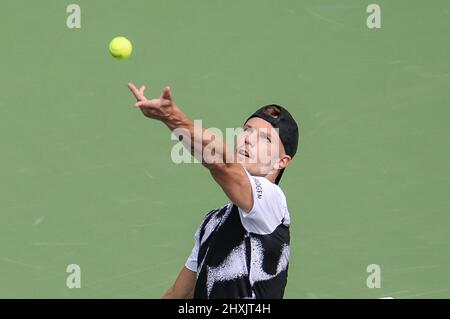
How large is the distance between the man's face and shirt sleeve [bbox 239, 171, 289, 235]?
13cm

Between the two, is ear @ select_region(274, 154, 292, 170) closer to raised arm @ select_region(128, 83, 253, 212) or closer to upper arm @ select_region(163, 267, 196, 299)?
raised arm @ select_region(128, 83, 253, 212)

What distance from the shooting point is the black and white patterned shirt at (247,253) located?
16.8 ft

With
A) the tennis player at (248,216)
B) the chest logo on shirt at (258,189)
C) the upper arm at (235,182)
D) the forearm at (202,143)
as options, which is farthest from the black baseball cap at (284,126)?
the forearm at (202,143)

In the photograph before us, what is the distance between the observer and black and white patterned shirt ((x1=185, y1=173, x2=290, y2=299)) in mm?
5133

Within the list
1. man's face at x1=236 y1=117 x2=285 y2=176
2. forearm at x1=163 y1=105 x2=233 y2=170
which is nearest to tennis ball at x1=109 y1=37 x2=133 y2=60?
man's face at x1=236 y1=117 x2=285 y2=176

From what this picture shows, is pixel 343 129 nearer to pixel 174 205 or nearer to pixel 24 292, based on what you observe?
pixel 174 205

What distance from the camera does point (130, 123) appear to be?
7234 mm

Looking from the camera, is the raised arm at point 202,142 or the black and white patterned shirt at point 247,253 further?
the black and white patterned shirt at point 247,253

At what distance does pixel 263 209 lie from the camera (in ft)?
16.6

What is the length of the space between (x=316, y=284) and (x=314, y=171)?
A: 0.65 m

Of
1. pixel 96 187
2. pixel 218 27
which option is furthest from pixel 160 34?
pixel 96 187

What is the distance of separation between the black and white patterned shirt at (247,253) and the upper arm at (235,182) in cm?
8

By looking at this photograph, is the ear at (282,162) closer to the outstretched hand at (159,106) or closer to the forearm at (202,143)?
the forearm at (202,143)

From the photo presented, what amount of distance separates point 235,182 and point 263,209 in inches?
8.9
